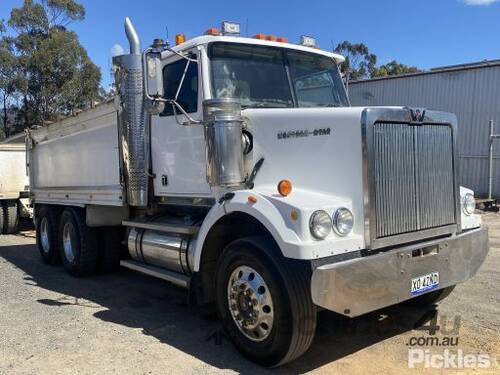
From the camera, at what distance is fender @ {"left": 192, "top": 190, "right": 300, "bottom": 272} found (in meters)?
4.15

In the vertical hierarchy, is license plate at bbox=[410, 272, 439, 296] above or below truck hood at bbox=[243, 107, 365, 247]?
below

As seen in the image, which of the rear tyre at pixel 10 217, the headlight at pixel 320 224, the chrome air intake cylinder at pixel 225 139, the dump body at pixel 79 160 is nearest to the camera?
the headlight at pixel 320 224

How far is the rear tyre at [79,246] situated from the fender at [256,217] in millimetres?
3397

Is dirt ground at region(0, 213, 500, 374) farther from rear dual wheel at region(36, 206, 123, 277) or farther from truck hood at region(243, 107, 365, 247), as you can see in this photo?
truck hood at region(243, 107, 365, 247)

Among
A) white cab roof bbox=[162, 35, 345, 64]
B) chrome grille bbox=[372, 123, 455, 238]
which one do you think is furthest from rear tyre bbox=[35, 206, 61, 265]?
chrome grille bbox=[372, 123, 455, 238]

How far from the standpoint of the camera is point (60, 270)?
899cm

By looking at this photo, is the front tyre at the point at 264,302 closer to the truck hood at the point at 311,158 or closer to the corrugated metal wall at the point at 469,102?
the truck hood at the point at 311,158

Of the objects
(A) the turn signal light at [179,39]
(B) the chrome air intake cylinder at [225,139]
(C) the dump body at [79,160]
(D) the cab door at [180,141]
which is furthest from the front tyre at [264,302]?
(C) the dump body at [79,160]

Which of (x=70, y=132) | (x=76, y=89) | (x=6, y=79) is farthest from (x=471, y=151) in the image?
(x=6, y=79)

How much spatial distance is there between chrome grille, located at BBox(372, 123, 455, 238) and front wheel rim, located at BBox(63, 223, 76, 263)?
5.49m

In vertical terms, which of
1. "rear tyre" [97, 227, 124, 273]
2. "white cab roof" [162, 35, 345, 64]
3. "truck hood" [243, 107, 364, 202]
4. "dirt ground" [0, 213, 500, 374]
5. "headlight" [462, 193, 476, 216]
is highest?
"white cab roof" [162, 35, 345, 64]

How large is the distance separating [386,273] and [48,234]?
691 centimetres

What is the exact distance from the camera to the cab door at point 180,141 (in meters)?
5.61

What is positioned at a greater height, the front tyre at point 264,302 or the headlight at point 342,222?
the headlight at point 342,222
